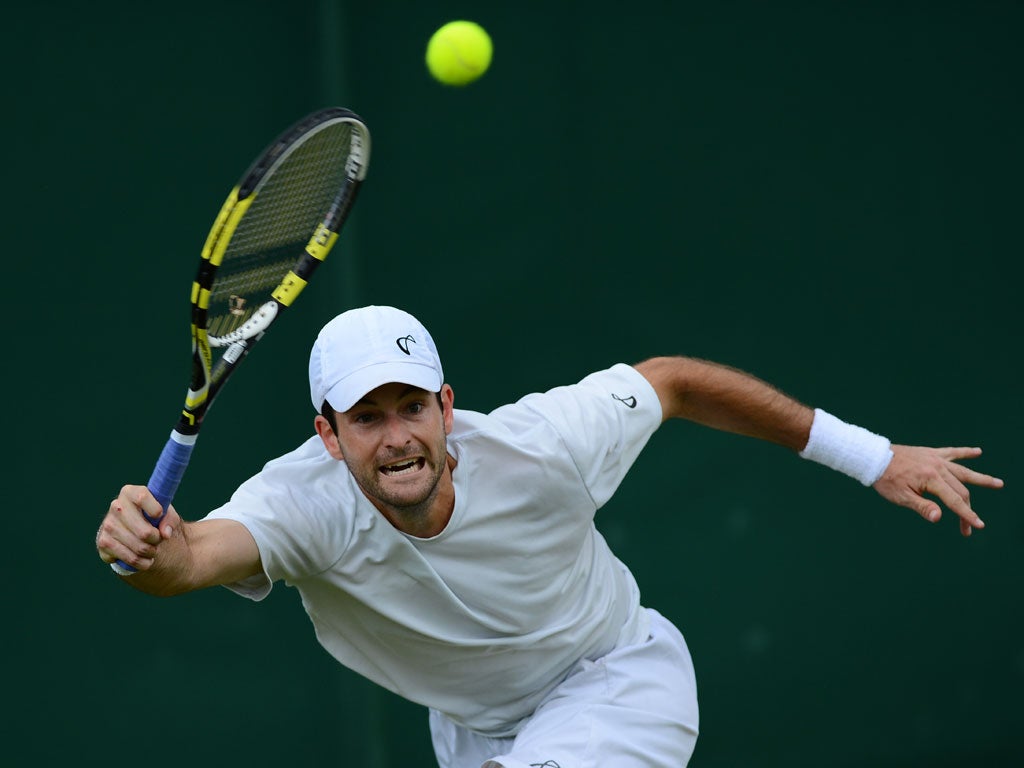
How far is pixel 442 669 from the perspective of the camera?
3107mm

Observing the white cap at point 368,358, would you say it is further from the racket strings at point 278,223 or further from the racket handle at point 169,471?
the racket handle at point 169,471


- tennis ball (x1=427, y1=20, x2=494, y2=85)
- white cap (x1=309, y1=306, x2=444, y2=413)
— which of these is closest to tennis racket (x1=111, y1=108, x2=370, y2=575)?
white cap (x1=309, y1=306, x2=444, y2=413)

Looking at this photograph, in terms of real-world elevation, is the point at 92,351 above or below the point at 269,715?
above

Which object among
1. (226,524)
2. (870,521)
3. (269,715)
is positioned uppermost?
(226,524)

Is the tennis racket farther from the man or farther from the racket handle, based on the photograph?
the man

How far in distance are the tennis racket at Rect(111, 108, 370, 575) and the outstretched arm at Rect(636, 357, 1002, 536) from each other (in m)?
0.83

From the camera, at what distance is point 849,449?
3.39 metres

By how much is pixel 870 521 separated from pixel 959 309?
0.72 metres

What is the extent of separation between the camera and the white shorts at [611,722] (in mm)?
3039

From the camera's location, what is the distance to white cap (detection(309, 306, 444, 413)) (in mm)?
2793

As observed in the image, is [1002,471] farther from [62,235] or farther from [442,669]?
[62,235]

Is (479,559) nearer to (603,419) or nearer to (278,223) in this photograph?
(603,419)

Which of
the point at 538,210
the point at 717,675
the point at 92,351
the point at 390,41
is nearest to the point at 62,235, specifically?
the point at 92,351

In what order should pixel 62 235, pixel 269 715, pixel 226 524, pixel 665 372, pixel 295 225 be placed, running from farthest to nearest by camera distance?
pixel 269 715, pixel 62 235, pixel 665 372, pixel 295 225, pixel 226 524
